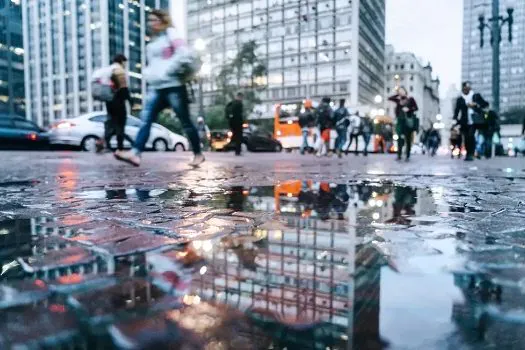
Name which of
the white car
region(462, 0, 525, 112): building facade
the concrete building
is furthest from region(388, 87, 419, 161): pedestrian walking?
region(462, 0, 525, 112): building facade

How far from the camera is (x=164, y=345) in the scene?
840mm

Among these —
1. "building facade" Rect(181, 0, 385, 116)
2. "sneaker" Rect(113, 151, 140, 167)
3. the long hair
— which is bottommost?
"sneaker" Rect(113, 151, 140, 167)

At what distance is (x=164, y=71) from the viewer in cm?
590

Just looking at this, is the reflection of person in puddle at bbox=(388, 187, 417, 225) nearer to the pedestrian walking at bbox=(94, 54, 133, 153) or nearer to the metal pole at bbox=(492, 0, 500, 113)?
the pedestrian walking at bbox=(94, 54, 133, 153)

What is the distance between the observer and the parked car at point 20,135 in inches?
621

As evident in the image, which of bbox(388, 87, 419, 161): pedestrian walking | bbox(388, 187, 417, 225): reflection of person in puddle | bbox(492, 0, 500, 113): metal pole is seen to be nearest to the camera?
bbox(388, 187, 417, 225): reflection of person in puddle

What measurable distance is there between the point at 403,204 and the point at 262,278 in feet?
6.51

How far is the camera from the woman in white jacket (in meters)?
5.80

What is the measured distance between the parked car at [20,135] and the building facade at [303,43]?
53060 mm

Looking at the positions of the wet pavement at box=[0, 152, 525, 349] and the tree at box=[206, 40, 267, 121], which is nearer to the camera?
the wet pavement at box=[0, 152, 525, 349]

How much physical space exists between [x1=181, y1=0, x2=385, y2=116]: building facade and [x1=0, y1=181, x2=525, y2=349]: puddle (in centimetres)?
6712

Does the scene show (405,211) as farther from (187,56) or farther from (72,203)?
(187,56)

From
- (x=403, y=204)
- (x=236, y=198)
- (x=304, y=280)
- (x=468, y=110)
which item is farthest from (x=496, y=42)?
(x=304, y=280)

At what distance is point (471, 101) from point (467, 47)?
496ft
